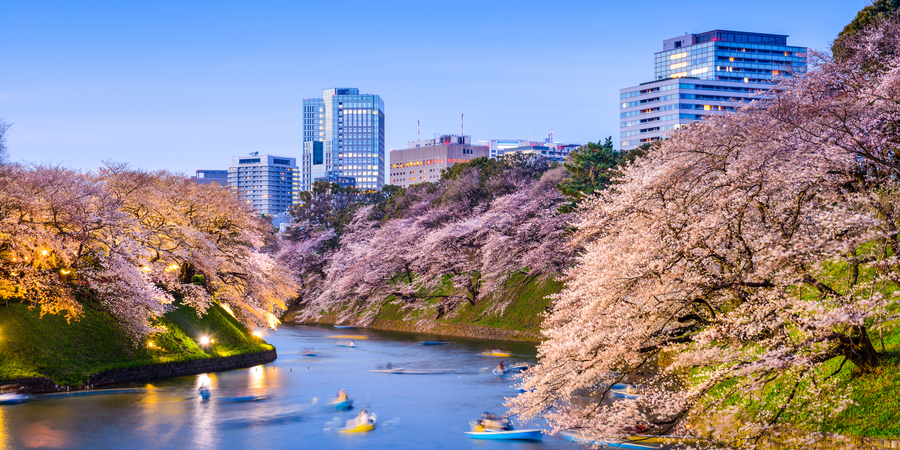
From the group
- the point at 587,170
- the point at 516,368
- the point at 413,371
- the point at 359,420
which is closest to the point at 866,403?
the point at 359,420

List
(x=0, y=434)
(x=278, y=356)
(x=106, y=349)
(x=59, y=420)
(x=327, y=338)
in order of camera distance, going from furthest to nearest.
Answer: (x=327, y=338) < (x=278, y=356) < (x=106, y=349) < (x=59, y=420) < (x=0, y=434)

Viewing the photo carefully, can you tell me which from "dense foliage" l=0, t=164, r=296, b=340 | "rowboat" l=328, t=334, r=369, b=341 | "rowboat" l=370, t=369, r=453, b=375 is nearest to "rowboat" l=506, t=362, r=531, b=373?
"rowboat" l=370, t=369, r=453, b=375

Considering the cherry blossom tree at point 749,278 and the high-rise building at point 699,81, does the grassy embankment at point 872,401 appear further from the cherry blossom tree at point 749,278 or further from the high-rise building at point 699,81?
the high-rise building at point 699,81

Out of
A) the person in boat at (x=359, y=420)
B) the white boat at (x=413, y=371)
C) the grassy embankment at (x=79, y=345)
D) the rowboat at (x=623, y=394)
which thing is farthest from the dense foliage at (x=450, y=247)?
the person in boat at (x=359, y=420)

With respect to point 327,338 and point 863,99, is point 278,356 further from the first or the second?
point 863,99

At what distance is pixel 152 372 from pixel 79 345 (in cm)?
344

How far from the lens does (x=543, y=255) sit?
42281mm

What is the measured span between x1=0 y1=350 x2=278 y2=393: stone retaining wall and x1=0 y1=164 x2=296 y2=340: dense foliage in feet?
5.93

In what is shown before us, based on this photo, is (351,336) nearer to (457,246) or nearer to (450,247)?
(450,247)

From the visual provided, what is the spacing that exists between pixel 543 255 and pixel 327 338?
61.0 ft

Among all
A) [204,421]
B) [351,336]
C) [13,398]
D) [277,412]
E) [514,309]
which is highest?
[514,309]

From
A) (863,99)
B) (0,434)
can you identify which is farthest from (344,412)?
(863,99)

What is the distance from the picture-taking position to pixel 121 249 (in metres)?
28.6

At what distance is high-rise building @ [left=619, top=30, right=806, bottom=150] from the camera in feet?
511
